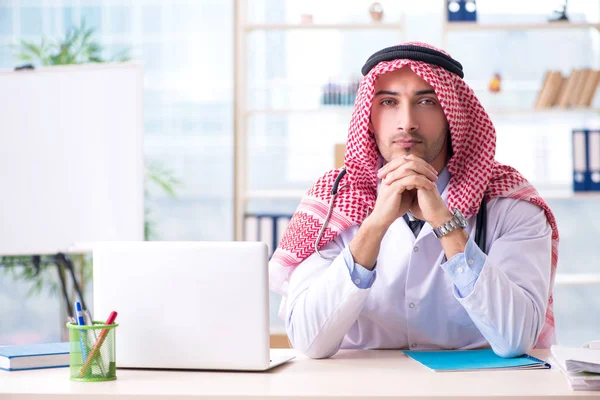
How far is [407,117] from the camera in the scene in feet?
6.41

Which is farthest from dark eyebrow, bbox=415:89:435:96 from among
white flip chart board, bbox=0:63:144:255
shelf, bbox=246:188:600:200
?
shelf, bbox=246:188:600:200

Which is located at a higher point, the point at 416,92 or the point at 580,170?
the point at 416,92

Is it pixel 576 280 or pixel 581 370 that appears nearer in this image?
pixel 581 370

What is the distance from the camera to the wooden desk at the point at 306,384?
1321mm

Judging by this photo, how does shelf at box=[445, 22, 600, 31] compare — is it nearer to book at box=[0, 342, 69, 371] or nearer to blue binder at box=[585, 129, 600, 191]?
blue binder at box=[585, 129, 600, 191]

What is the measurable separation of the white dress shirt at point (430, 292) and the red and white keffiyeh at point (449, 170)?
0.13ft

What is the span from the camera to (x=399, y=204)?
5.77 feet

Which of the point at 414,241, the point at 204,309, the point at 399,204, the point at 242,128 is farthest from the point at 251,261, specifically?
the point at 242,128

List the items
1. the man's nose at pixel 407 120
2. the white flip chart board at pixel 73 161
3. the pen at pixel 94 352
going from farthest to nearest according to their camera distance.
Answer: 1. the white flip chart board at pixel 73 161
2. the man's nose at pixel 407 120
3. the pen at pixel 94 352

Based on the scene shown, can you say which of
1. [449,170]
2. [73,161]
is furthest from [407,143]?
[73,161]

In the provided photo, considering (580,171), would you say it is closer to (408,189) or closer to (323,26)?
(323,26)

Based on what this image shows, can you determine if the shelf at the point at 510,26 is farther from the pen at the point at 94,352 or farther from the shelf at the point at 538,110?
the pen at the point at 94,352

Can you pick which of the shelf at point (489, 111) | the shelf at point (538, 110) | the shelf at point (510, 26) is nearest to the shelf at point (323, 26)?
the shelf at point (510, 26)

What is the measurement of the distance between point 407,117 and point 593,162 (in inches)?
98.7
